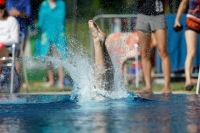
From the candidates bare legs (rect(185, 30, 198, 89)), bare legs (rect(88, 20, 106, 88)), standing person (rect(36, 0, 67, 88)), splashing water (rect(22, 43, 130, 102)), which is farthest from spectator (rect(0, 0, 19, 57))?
bare legs (rect(88, 20, 106, 88))

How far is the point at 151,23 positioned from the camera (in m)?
13.1

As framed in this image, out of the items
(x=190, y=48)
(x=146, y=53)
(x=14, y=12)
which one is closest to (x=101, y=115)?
(x=146, y=53)

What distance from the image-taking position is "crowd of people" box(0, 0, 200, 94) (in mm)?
13203

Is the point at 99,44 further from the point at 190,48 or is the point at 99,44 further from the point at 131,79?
the point at 131,79

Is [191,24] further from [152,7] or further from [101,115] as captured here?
[101,115]

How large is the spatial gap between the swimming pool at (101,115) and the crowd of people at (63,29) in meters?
2.55

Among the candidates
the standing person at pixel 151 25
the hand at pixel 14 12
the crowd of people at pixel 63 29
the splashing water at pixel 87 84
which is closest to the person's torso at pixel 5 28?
the crowd of people at pixel 63 29

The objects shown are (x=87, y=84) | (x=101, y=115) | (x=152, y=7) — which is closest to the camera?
(x=101, y=115)

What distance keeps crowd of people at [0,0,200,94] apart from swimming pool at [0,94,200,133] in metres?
2.55

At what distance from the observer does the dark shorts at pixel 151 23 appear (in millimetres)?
13102

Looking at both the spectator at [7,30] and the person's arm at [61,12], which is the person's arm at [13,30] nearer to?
the spectator at [7,30]

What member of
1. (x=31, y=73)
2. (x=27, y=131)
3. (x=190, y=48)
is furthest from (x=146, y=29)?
(x=31, y=73)

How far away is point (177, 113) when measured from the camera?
8.52 m

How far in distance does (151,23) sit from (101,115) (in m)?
4.98
